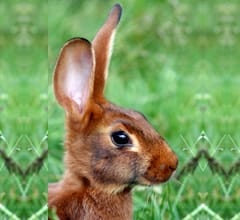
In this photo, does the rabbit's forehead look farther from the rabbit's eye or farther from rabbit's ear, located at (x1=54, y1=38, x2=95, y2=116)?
rabbit's ear, located at (x1=54, y1=38, x2=95, y2=116)

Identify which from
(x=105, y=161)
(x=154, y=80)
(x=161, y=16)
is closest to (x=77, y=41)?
(x=105, y=161)

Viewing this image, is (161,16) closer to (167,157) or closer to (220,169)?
(220,169)

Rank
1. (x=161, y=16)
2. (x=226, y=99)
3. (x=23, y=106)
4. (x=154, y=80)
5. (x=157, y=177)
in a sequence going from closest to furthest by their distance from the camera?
(x=157, y=177)
(x=23, y=106)
(x=226, y=99)
(x=154, y=80)
(x=161, y=16)

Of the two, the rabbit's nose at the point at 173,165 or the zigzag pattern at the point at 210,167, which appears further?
the zigzag pattern at the point at 210,167

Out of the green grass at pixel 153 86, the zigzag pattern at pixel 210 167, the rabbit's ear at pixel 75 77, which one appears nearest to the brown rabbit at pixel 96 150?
the rabbit's ear at pixel 75 77

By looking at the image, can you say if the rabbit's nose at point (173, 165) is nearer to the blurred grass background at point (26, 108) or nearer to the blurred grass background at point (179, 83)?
the blurred grass background at point (179, 83)

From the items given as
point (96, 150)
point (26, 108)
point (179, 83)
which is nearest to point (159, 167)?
point (96, 150)

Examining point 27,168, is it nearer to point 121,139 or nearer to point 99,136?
point 99,136
